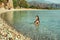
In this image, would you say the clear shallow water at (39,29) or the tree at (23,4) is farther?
the tree at (23,4)

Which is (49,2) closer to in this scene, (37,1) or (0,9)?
(37,1)

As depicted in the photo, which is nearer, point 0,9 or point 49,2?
point 49,2

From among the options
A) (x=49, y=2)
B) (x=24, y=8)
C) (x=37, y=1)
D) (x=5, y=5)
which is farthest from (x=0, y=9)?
(x=49, y=2)

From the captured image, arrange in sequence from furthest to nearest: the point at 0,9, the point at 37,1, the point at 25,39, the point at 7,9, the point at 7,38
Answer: the point at 7,9, the point at 0,9, the point at 37,1, the point at 25,39, the point at 7,38

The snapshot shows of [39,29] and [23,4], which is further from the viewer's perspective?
[23,4]

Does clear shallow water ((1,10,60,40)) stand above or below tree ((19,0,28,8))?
above

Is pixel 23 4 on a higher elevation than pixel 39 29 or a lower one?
lower

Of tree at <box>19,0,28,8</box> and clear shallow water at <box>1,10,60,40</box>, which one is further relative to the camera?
tree at <box>19,0,28,8</box>

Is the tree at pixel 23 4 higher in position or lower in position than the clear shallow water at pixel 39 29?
lower

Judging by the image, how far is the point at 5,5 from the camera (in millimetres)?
15852

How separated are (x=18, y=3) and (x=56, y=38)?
10.7 metres

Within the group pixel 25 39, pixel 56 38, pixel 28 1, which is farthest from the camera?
pixel 28 1

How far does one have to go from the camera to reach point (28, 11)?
1672cm

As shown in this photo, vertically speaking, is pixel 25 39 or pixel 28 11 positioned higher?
pixel 25 39
